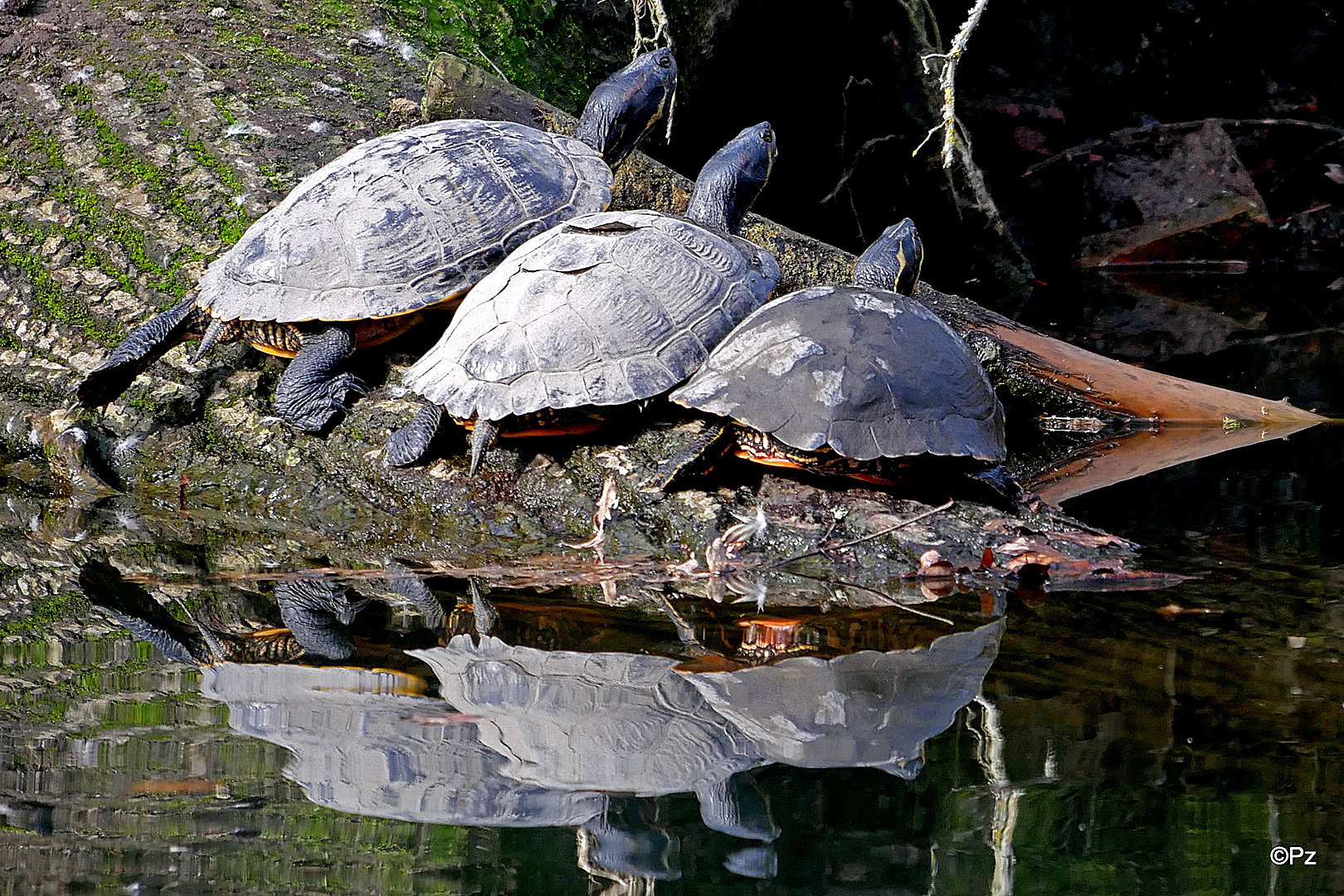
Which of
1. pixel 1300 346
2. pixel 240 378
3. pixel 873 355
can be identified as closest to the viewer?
pixel 873 355

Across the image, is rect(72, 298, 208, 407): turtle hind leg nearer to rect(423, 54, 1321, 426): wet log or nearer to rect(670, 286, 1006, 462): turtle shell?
rect(670, 286, 1006, 462): turtle shell

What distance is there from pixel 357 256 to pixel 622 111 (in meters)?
1.54

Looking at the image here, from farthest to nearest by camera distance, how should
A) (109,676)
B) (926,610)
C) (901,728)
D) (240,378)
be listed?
(240,378) → (926,610) → (109,676) → (901,728)

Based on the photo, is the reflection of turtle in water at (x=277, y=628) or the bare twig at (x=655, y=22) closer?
the reflection of turtle in water at (x=277, y=628)

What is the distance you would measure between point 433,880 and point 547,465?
2091 millimetres

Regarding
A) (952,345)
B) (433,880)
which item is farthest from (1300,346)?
(433,880)

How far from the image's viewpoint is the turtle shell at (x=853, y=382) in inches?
124

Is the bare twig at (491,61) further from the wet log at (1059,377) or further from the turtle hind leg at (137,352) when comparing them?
the turtle hind leg at (137,352)

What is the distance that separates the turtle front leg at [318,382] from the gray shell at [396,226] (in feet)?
0.44

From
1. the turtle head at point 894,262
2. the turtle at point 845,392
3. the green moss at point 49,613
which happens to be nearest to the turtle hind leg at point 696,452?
the turtle at point 845,392

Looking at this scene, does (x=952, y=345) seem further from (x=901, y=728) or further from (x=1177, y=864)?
(x=1177, y=864)

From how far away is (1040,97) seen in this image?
10.4 metres

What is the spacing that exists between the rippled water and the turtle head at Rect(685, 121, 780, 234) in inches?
83.5

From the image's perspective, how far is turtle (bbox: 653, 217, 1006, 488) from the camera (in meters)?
3.14
